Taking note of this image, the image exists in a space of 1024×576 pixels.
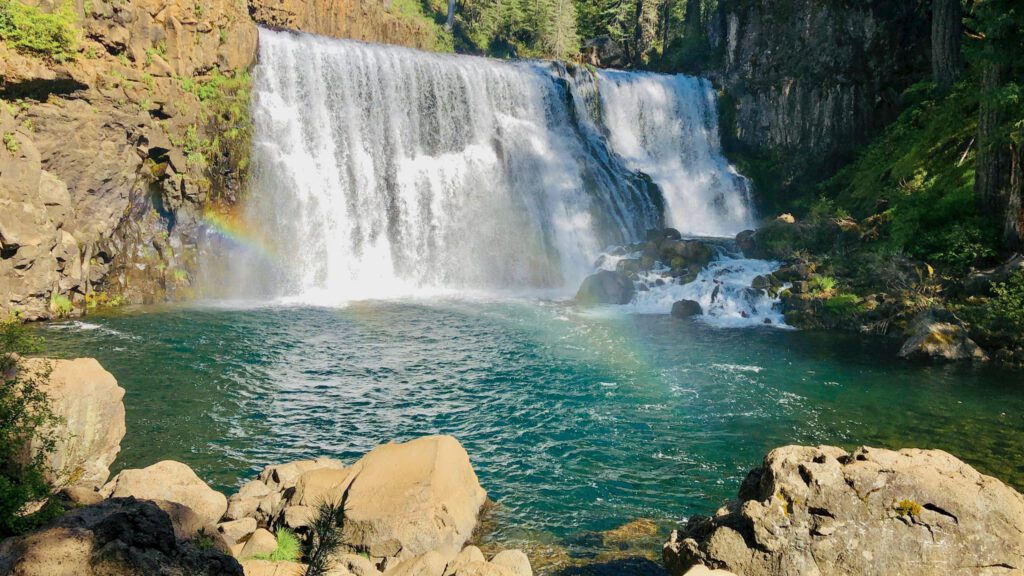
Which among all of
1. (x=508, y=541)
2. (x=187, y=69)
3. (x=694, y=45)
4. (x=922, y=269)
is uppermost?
(x=694, y=45)


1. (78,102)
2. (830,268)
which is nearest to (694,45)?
(830,268)

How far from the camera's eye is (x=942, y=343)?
19.0 m

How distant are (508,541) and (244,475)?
521 centimetres

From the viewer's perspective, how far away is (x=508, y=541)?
9312mm

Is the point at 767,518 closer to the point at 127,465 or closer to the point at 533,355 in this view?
the point at 127,465

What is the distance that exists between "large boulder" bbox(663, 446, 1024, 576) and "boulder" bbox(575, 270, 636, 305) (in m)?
20.8

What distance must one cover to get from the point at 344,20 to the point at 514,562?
4264 centimetres

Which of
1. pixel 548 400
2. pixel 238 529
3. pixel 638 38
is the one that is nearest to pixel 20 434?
pixel 238 529

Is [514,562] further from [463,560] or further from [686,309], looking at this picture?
[686,309]

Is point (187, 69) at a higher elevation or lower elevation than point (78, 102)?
higher

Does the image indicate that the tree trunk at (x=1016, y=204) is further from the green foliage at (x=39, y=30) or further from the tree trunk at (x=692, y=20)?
the tree trunk at (x=692, y=20)

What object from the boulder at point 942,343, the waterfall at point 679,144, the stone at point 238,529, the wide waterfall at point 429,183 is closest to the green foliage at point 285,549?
the stone at point 238,529

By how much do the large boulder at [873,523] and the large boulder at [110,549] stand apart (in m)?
5.00

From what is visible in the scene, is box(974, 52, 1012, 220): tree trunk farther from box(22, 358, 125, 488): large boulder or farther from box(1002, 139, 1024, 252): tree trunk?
box(22, 358, 125, 488): large boulder
